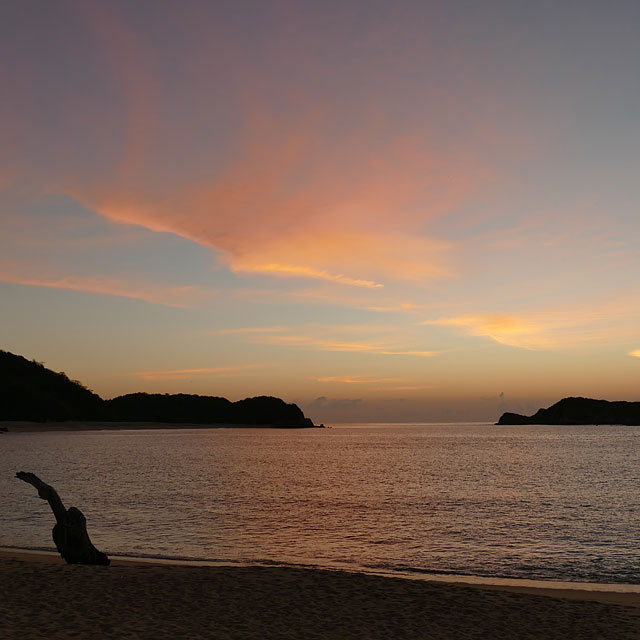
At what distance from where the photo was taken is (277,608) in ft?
53.1

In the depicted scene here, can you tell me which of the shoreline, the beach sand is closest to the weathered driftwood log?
the shoreline

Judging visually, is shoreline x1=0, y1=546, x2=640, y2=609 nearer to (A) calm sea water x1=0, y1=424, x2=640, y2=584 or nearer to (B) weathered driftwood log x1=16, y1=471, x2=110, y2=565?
(B) weathered driftwood log x1=16, y1=471, x2=110, y2=565

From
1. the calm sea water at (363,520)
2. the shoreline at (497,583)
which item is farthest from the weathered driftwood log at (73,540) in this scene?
the calm sea water at (363,520)

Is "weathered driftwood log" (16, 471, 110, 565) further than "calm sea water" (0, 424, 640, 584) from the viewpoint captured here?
No

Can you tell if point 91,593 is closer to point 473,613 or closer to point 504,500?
point 473,613

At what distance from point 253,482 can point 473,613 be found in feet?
167

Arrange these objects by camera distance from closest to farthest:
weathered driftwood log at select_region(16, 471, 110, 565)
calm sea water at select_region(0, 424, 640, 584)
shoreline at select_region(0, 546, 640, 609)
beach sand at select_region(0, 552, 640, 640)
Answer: beach sand at select_region(0, 552, 640, 640) → shoreline at select_region(0, 546, 640, 609) → weathered driftwood log at select_region(16, 471, 110, 565) → calm sea water at select_region(0, 424, 640, 584)

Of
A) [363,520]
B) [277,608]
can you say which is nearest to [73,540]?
[277,608]

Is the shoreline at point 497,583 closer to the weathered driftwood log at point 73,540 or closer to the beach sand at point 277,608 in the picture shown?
the beach sand at point 277,608

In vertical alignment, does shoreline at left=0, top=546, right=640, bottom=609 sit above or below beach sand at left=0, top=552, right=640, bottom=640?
below

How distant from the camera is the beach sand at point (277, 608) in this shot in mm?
14172

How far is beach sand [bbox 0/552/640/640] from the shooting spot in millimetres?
14172

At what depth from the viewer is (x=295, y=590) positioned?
1817 centimetres

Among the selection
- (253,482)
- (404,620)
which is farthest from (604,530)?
(253,482)
